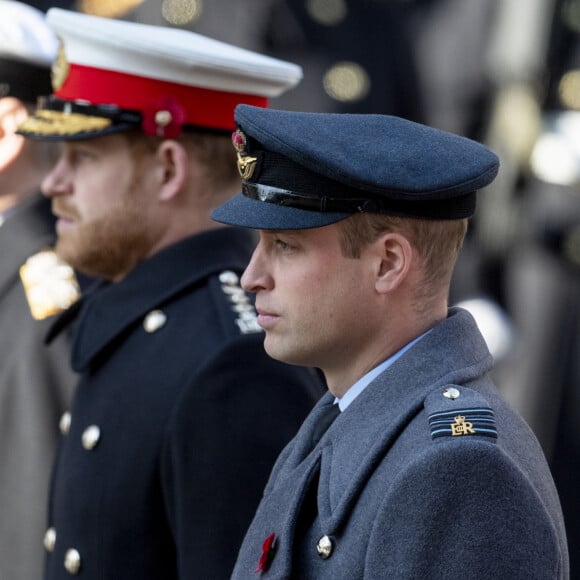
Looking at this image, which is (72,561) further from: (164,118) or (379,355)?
(379,355)

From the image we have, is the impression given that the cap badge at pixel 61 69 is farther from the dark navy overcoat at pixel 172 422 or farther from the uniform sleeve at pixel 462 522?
the uniform sleeve at pixel 462 522

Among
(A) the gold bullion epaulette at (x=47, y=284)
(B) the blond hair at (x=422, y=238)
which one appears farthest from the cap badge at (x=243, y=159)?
(A) the gold bullion epaulette at (x=47, y=284)

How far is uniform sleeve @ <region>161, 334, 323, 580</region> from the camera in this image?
255 cm

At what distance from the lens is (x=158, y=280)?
2920mm

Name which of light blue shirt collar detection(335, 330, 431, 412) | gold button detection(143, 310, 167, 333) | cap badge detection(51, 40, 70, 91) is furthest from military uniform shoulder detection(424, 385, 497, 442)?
cap badge detection(51, 40, 70, 91)

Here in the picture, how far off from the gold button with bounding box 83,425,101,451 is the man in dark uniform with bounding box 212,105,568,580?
2.58ft

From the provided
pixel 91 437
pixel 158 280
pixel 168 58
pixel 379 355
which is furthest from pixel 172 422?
pixel 168 58

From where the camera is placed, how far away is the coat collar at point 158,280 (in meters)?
2.89

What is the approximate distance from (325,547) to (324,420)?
1.04 feet

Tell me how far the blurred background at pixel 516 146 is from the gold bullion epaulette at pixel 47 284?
110 cm

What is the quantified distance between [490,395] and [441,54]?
2.19 m

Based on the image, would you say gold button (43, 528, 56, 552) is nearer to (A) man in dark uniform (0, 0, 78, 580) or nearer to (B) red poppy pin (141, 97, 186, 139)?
(A) man in dark uniform (0, 0, 78, 580)

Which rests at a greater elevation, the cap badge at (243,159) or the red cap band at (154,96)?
the cap badge at (243,159)

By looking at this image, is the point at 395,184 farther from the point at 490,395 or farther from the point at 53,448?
the point at 53,448
